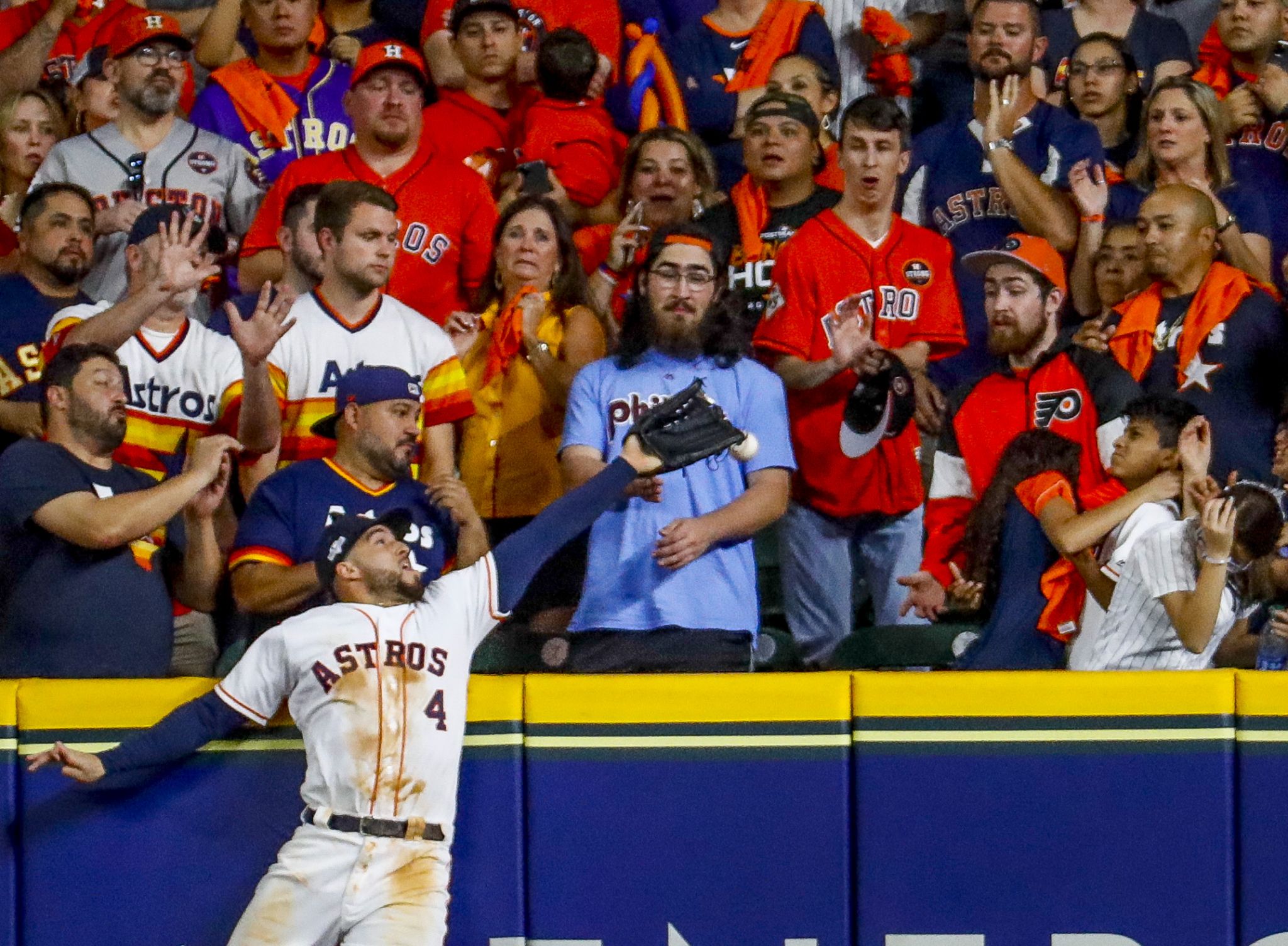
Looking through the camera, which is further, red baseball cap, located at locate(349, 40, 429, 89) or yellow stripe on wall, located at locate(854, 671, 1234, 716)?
red baseball cap, located at locate(349, 40, 429, 89)

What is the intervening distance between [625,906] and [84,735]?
166 centimetres

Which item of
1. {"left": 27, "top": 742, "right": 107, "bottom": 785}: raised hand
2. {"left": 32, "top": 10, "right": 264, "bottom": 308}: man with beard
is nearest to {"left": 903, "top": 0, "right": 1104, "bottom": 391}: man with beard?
{"left": 32, "top": 10, "right": 264, "bottom": 308}: man with beard

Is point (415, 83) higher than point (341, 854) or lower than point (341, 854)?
higher

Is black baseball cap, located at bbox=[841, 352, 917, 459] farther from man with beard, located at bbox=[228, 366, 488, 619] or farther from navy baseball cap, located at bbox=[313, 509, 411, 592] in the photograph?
navy baseball cap, located at bbox=[313, 509, 411, 592]

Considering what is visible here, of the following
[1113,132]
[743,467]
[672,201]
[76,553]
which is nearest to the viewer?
[76,553]

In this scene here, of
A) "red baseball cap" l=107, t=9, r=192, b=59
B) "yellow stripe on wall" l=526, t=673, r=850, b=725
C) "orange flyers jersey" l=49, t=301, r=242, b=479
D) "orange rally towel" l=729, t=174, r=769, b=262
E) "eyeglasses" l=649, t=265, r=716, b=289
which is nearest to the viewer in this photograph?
"yellow stripe on wall" l=526, t=673, r=850, b=725

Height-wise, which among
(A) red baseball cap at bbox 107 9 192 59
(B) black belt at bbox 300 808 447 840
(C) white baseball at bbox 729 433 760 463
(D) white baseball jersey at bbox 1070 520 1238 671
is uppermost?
(A) red baseball cap at bbox 107 9 192 59

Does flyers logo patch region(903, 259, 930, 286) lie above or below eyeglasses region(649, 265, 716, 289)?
above

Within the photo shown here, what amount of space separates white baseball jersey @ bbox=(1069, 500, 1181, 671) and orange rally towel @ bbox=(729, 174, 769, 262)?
6.98 feet

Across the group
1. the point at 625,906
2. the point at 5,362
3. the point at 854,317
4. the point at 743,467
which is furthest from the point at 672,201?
the point at 625,906

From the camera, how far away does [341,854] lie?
18.1 feet

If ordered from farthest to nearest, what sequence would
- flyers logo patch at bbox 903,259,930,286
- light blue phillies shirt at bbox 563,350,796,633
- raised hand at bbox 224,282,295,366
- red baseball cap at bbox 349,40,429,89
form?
red baseball cap at bbox 349,40,429,89, flyers logo patch at bbox 903,259,930,286, raised hand at bbox 224,282,295,366, light blue phillies shirt at bbox 563,350,796,633

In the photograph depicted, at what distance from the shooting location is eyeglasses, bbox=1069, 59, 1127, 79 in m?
8.86

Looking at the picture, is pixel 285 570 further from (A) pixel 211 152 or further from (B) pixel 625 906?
(A) pixel 211 152
